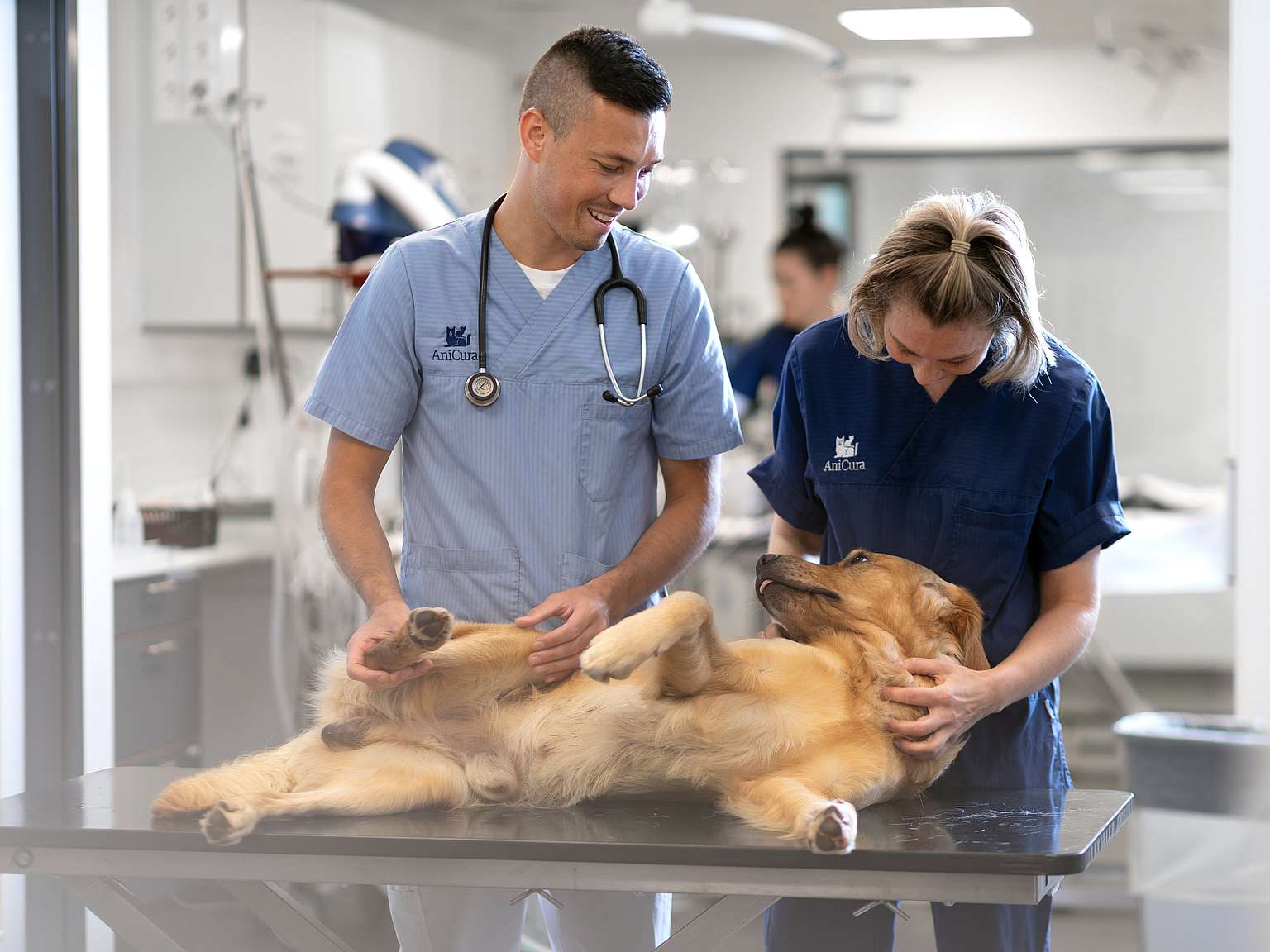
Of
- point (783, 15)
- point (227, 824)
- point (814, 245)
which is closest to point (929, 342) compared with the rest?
point (227, 824)

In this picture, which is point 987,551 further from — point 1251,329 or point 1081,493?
point 1251,329

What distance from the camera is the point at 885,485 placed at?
166 cm

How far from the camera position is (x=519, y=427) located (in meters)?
1.65

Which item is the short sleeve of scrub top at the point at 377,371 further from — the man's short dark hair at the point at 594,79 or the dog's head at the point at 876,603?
the dog's head at the point at 876,603

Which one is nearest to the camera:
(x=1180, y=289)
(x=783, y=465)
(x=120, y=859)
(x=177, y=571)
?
(x=120, y=859)

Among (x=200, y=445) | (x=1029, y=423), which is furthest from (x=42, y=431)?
(x=1029, y=423)

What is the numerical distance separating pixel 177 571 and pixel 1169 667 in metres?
4.52

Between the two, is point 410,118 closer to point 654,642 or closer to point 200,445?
point 200,445

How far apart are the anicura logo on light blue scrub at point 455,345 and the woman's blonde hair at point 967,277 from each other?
478mm

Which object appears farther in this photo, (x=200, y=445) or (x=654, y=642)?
(x=200, y=445)

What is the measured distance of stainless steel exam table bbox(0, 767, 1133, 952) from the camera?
125 cm

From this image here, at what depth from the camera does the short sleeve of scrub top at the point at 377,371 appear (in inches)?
64.9

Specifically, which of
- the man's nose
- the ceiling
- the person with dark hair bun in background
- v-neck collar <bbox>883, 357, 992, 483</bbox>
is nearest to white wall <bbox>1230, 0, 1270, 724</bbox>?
v-neck collar <bbox>883, 357, 992, 483</bbox>

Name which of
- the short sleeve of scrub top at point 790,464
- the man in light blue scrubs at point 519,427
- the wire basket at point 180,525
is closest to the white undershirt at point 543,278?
the man in light blue scrubs at point 519,427
